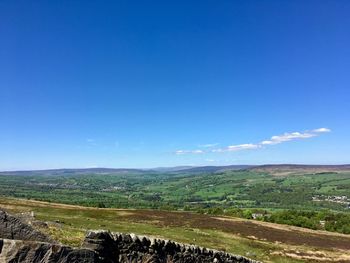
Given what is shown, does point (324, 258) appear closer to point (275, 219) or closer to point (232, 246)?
point (232, 246)

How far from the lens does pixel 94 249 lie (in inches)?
446

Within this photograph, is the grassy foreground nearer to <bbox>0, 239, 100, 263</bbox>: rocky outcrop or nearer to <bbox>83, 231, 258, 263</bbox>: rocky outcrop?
<bbox>83, 231, 258, 263</bbox>: rocky outcrop

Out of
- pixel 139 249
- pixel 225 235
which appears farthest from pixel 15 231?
pixel 225 235

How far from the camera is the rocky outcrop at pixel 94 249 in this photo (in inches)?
369

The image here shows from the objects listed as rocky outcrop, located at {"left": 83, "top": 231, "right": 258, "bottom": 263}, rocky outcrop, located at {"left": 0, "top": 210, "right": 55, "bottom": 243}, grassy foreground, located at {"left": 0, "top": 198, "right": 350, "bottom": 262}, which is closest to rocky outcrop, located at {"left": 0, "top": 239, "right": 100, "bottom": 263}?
rocky outcrop, located at {"left": 83, "top": 231, "right": 258, "bottom": 263}

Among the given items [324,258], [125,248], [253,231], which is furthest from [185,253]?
[253,231]

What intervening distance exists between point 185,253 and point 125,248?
3158 mm

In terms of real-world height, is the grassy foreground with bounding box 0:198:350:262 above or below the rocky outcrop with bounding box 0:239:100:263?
below

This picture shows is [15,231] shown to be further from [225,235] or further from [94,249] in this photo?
[225,235]

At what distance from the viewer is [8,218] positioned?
455 inches

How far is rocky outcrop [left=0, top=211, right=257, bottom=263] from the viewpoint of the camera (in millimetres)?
9367

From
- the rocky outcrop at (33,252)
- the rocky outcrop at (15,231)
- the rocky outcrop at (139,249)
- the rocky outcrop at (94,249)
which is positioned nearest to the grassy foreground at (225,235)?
the rocky outcrop at (139,249)

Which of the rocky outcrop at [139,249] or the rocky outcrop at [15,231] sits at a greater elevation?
the rocky outcrop at [15,231]

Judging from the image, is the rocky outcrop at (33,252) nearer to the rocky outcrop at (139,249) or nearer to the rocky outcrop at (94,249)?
the rocky outcrop at (94,249)
